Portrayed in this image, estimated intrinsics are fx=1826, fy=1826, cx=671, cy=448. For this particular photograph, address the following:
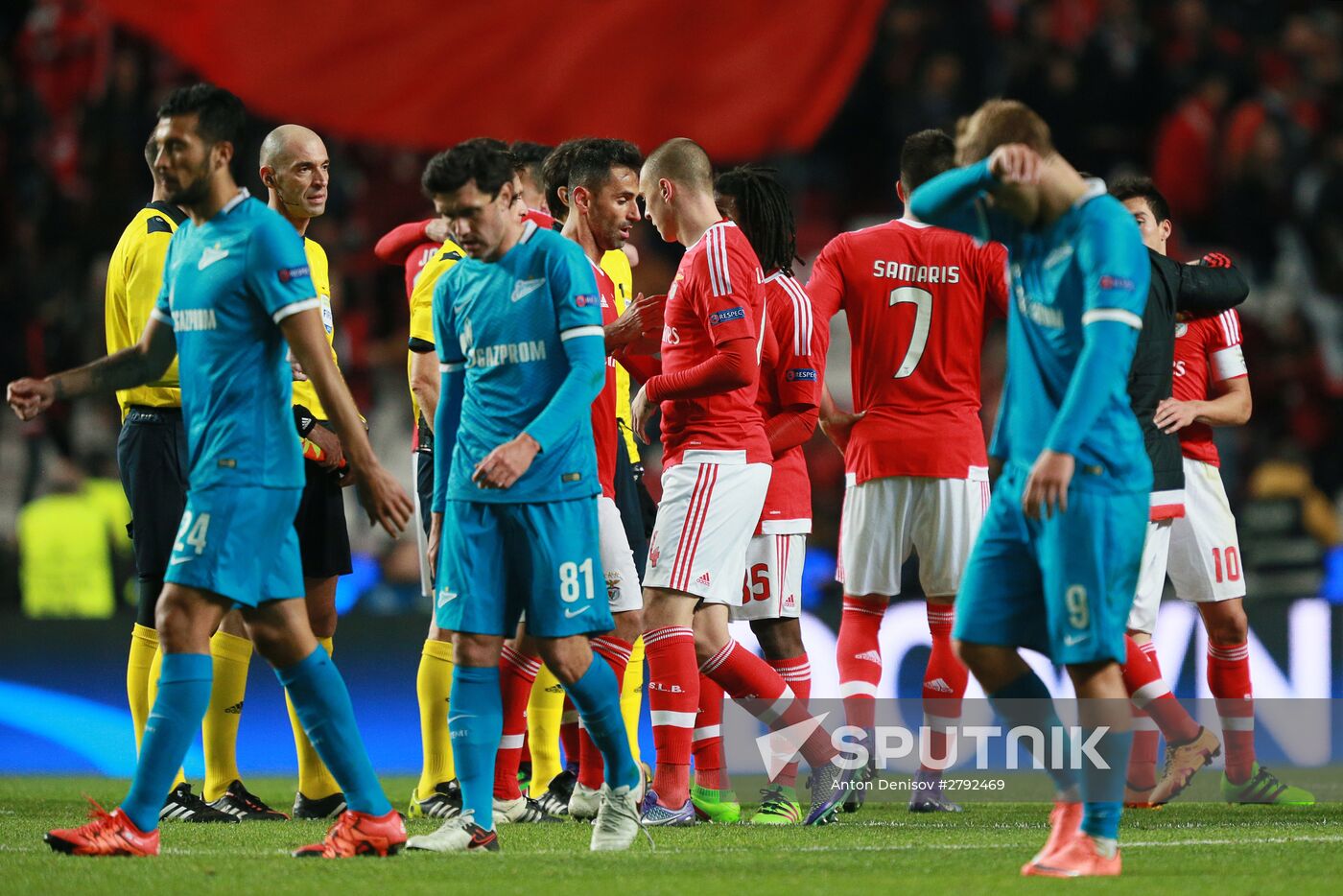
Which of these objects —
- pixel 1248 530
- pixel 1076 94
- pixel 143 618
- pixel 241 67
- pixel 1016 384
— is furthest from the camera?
pixel 1076 94

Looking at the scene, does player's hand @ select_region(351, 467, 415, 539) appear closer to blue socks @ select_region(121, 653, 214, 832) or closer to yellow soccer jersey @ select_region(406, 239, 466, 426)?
blue socks @ select_region(121, 653, 214, 832)

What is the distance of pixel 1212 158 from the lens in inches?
601

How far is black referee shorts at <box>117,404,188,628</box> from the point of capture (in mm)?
6746

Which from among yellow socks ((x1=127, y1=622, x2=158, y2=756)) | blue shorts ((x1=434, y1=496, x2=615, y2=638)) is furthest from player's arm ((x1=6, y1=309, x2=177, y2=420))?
yellow socks ((x1=127, y1=622, x2=158, y2=756))

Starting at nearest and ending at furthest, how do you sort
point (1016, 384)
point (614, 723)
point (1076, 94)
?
1. point (1016, 384)
2. point (614, 723)
3. point (1076, 94)

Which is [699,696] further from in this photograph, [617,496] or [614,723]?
[614,723]

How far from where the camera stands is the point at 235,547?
5.27 m

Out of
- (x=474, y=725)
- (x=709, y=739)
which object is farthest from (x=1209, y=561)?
(x=474, y=725)

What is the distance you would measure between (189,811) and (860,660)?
8.69 ft

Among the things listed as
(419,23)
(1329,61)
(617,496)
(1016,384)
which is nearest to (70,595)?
(419,23)

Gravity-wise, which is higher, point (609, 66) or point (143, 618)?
point (609, 66)

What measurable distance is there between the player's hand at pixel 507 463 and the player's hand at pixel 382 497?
23 cm

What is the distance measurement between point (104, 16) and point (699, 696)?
10.8 meters

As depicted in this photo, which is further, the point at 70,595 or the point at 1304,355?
the point at 1304,355
